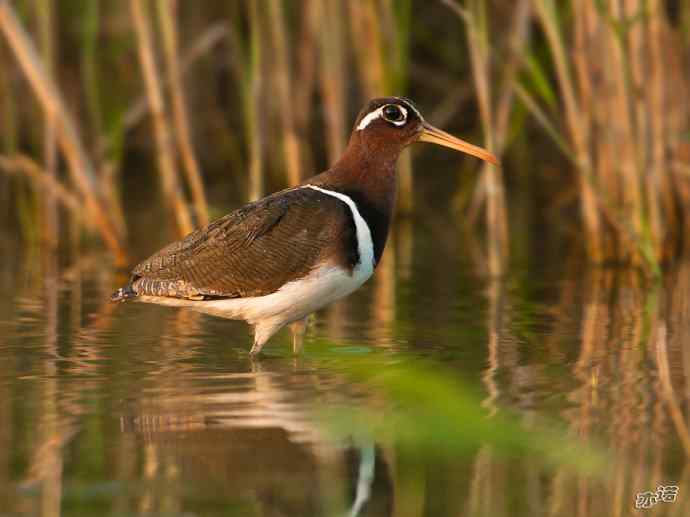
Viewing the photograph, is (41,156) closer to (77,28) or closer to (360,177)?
(77,28)

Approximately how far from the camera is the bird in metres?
8.12

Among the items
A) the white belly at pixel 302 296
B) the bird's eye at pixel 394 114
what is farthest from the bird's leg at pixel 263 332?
the bird's eye at pixel 394 114

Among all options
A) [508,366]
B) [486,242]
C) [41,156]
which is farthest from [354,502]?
[41,156]

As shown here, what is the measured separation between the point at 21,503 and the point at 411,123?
4.20m

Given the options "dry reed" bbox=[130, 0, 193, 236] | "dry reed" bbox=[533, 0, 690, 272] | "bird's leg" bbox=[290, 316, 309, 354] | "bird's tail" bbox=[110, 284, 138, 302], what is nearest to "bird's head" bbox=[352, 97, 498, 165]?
"bird's leg" bbox=[290, 316, 309, 354]

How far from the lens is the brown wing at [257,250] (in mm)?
8141

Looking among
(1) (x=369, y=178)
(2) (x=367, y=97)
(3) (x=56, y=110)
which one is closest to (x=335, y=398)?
(1) (x=369, y=178)

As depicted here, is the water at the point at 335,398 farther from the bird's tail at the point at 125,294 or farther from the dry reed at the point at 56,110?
the dry reed at the point at 56,110

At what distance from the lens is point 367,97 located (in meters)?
14.1

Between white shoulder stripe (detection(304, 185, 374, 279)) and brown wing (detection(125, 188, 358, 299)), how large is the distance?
4 cm

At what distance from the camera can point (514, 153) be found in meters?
17.8

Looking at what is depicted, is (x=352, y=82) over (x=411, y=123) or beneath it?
over

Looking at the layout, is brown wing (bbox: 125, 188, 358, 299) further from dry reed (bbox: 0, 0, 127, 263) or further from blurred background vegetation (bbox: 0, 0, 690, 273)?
dry reed (bbox: 0, 0, 127, 263)

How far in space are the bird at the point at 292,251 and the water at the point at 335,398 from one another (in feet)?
1.05
